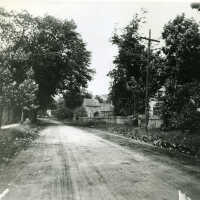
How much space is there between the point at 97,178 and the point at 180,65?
19018 mm

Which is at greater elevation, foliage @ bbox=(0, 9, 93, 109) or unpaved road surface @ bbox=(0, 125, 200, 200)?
foliage @ bbox=(0, 9, 93, 109)

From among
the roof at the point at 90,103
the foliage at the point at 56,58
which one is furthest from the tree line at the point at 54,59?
the roof at the point at 90,103

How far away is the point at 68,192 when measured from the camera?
22.7 feet

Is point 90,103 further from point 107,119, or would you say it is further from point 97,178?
point 97,178

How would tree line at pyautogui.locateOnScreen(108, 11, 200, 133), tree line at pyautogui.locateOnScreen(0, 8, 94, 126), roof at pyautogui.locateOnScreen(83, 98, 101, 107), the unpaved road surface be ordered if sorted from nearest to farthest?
the unpaved road surface < tree line at pyautogui.locateOnScreen(108, 11, 200, 133) < tree line at pyautogui.locateOnScreen(0, 8, 94, 126) < roof at pyautogui.locateOnScreen(83, 98, 101, 107)

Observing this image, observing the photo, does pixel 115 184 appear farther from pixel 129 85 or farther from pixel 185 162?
pixel 129 85

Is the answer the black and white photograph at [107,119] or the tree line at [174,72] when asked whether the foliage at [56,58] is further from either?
the tree line at [174,72]

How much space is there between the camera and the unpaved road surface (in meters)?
6.74

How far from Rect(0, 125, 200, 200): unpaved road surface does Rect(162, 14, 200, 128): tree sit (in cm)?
1173

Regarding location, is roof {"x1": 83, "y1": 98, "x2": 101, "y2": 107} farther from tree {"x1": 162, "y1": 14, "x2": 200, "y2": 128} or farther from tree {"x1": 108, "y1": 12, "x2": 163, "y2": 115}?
tree {"x1": 162, "y1": 14, "x2": 200, "y2": 128}

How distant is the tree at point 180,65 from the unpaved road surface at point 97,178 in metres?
11.7

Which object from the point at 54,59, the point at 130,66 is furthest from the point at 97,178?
the point at 54,59

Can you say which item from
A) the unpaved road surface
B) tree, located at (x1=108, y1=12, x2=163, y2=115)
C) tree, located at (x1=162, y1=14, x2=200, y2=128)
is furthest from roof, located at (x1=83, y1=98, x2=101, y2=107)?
the unpaved road surface

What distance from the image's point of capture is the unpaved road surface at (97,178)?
6.74m
